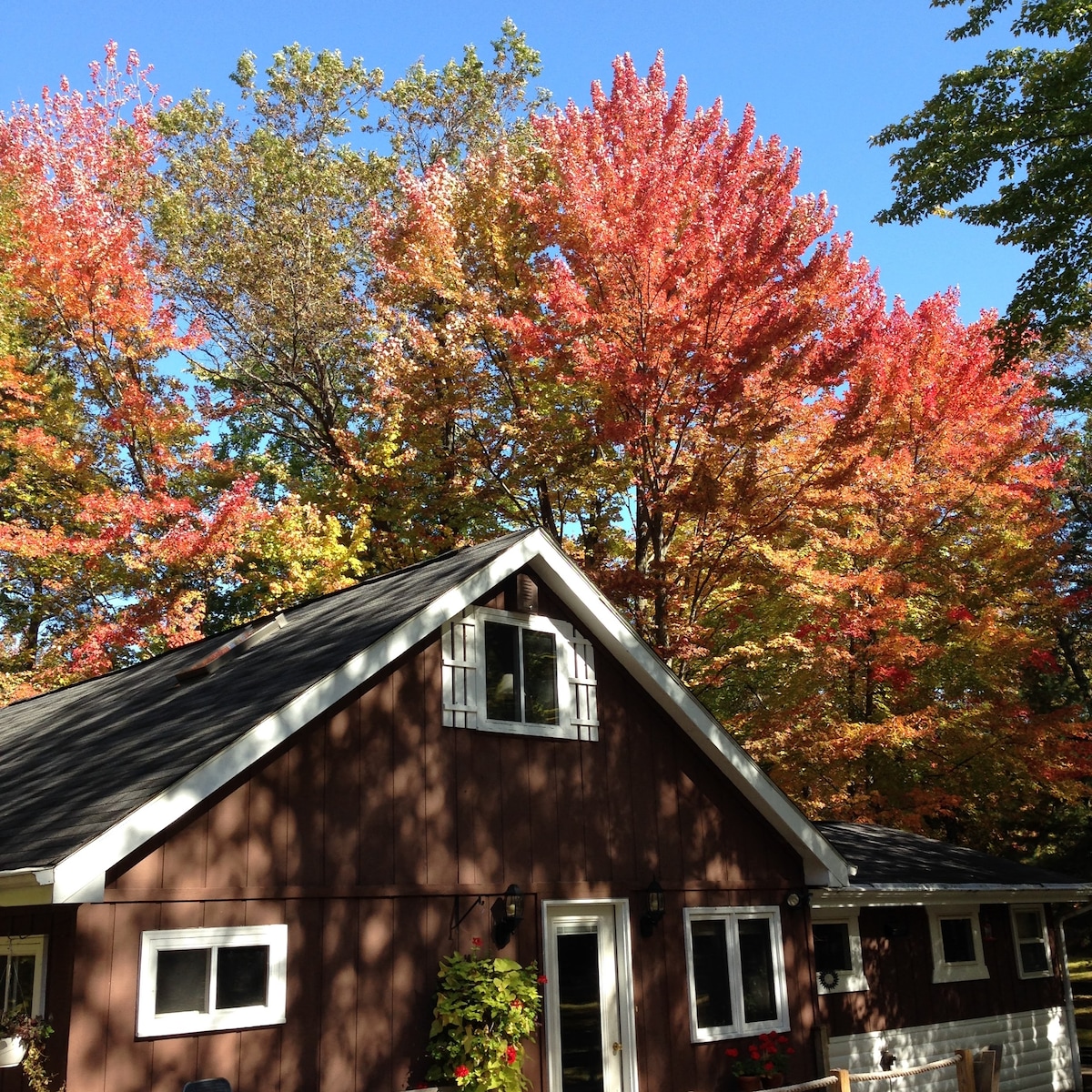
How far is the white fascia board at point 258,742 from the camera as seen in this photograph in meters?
6.66

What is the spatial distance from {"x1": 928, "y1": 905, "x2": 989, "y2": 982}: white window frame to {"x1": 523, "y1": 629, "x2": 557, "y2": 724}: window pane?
7.11 m

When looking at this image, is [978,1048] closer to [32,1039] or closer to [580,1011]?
[580,1011]

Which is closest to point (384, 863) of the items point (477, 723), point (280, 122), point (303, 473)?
point (477, 723)

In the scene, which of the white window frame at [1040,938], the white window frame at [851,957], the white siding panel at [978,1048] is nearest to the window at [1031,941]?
the white window frame at [1040,938]

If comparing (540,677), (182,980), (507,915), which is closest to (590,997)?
(507,915)

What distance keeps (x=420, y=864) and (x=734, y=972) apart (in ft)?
13.2

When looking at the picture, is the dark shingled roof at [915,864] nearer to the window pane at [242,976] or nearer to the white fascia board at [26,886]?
the window pane at [242,976]

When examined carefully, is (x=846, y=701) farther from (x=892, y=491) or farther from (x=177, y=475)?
(x=177, y=475)

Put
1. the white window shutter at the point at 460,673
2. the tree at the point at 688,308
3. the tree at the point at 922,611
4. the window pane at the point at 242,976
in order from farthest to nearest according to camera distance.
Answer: the tree at the point at 922,611 < the tree at the point at 688,308 < the white window shutter at the point at 460,673 < the window pane at the point at 242,976

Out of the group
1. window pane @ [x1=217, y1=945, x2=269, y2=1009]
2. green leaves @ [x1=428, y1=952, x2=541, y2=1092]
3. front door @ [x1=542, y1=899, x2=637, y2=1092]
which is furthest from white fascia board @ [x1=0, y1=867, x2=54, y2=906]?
front door @ [x1=542, y1=899, x2=637, y2=1092]

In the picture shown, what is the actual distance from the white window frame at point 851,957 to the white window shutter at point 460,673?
573 centimetres

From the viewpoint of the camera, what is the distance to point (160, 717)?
9.23 m

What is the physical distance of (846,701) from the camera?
19578 millimetres

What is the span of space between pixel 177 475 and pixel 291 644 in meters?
13.2
